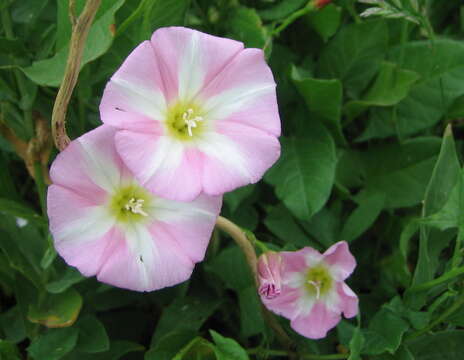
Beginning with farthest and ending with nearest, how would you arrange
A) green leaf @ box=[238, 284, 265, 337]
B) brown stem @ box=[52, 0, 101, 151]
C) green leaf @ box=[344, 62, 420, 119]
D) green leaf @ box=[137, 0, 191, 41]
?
green leaf @ box=[344, 62, 420, 119]
green leaf @ box=[238, 284, 265, 337]
green leaf @ box=[137, 0, 191, 41]
brown stem @ box=[52, 0, 101, 151]

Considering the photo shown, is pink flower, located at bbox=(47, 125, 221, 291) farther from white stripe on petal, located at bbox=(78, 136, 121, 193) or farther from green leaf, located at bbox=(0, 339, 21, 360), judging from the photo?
green leaf, located at bbox=(0, 339, 21, 360)

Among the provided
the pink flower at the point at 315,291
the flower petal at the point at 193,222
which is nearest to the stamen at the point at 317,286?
the pink flower at the point at 315,291

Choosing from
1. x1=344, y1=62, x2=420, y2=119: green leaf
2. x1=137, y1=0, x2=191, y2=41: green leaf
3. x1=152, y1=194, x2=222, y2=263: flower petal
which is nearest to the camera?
x1=152, y1=194, x2=222, y2=263: flower petal

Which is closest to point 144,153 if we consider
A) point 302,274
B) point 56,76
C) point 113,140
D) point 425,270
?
point 113,140

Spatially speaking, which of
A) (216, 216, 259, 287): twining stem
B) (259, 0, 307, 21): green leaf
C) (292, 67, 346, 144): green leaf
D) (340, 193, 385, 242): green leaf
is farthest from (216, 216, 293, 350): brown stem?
(259, 0, 307, 21): green leaf

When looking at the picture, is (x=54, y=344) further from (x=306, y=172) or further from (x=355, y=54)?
(x=355, y=54)

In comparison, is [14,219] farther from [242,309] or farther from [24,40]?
[242,309]
